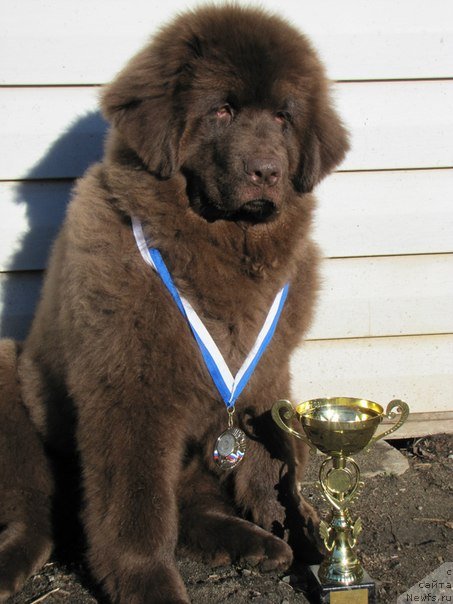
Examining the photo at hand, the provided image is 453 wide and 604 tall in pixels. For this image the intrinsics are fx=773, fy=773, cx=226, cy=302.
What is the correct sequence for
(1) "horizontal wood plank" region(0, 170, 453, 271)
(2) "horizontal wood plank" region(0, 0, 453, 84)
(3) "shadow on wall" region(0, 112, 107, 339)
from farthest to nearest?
(1) "horizontal wood plank" region(0, 170, 453, 271) → (3) "shadow on wall" region(0, 112, 107, 339) → (2) "horizontal wood plank" region(0, 0, 453, 84)

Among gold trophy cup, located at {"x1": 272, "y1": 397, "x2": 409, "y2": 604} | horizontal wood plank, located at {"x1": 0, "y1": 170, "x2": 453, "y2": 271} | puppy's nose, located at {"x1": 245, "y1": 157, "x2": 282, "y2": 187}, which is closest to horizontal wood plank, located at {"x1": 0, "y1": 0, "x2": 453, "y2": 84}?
horizontal wood plank, located at {"x1": 0, "y1": 170, "x2": 453, "y2": 271}

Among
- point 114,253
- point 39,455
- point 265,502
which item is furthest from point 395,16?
point 39,455

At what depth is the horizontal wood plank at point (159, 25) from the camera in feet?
10.8

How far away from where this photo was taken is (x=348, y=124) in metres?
3.48

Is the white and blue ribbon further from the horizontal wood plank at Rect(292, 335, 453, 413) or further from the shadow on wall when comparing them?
the horizontal wood plank at Rect(292, 335, 453, 413)

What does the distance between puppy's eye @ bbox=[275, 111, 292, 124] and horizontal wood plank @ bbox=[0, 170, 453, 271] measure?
96 centimetres

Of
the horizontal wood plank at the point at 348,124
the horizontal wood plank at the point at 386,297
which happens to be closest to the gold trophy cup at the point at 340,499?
the horizontal wood plank at the point at 386,297

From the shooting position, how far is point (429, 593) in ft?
7.86

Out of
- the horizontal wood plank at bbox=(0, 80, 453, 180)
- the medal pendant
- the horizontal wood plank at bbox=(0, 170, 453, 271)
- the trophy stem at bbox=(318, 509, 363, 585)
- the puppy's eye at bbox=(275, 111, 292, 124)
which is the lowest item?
the trophy stem at bbox=(318, 509, 363, 585)

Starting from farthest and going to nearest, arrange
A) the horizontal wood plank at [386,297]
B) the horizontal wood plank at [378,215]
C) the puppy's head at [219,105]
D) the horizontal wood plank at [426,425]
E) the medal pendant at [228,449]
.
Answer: the horizontal wood plank at [426,425], the horizontal wood plank at [386,297], the horizontal wood plank at [378,215], the medal pendant at [228,449], the puppy's head at [219,105]

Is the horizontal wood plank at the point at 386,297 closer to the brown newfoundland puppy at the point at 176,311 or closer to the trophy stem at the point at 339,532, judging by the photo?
the brown newfoundland puppy at the point at 176,311

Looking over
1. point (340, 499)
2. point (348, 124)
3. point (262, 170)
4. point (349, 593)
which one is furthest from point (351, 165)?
point (349, 593)

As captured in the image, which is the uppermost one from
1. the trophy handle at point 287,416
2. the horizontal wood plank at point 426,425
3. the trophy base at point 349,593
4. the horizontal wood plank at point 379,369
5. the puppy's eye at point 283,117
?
the puppy's eye at point 283,117

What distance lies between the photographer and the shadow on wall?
341 cm
